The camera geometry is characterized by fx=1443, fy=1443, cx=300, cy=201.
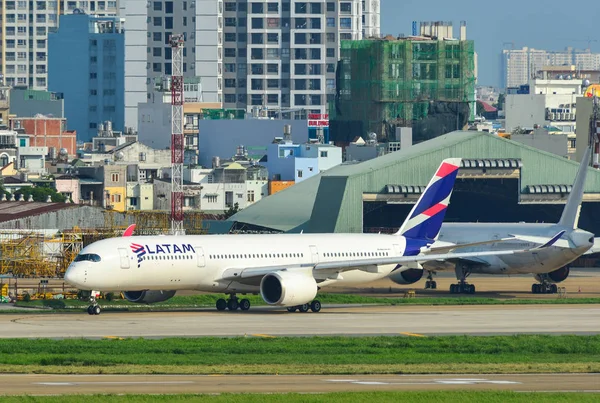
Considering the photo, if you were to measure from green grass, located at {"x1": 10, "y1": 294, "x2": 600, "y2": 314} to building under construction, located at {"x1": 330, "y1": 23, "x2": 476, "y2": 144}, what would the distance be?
104 meters

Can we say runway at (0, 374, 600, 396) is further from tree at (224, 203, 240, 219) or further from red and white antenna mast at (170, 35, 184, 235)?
tree at (224, 203, 240, 219)

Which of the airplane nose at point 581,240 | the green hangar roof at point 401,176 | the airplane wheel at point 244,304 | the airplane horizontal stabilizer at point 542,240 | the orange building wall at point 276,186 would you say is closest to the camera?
the airplane wheel at point 244,304

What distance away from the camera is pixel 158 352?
2025 inches

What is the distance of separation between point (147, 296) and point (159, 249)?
430 centimetres

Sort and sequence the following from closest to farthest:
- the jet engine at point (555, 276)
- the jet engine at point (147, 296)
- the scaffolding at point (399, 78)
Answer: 1. the jet engine at point (147, 296)
2. the jet engine at point (555, 276)
3. the scaffolding at point (399, 78)

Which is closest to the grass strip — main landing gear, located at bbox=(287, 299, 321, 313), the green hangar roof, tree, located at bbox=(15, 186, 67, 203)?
main landing gear, located at bbox=(287, 299, 321, 313)

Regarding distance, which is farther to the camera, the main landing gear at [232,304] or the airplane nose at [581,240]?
the airplane nose at [581,240]

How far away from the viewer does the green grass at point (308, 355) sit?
46750mm

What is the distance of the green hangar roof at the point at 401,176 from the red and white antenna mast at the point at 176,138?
6.89 meters

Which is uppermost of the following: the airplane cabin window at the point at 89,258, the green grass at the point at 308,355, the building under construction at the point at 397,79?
the building under construction at the point at 397,79

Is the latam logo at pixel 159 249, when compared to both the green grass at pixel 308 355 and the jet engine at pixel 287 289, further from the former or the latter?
the green grass at pixel 308 355

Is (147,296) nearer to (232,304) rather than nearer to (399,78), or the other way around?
(232,304)

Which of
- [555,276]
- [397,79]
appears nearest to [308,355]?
[555,276]

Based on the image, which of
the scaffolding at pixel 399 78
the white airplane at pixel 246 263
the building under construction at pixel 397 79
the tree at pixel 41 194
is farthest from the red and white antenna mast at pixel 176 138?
the scaffolding at pixel 399 78
